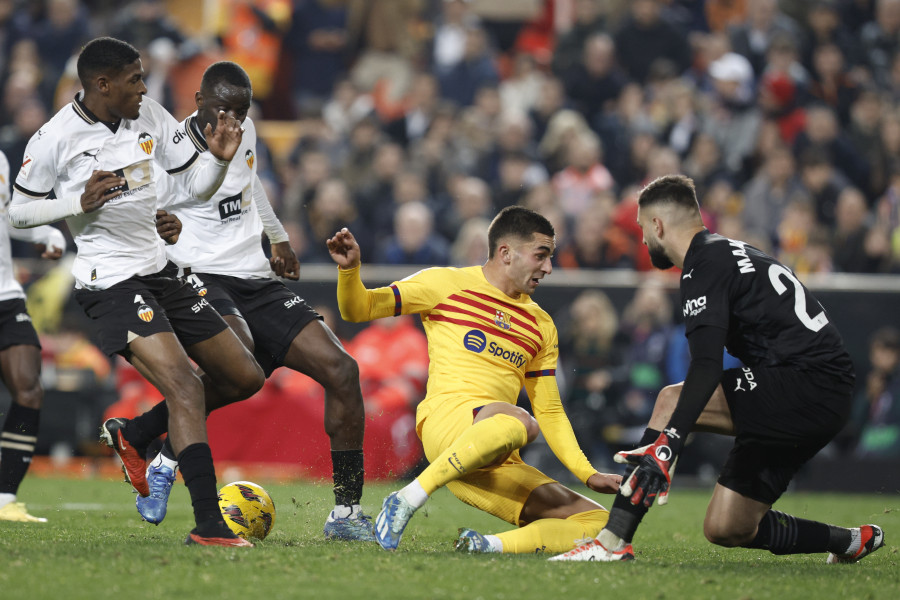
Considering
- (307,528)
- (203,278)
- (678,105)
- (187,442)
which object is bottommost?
(307,528)

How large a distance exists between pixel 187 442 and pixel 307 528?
1.43 meters

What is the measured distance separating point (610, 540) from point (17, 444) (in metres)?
4.13

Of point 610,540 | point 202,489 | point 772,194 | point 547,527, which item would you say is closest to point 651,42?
point 772,194

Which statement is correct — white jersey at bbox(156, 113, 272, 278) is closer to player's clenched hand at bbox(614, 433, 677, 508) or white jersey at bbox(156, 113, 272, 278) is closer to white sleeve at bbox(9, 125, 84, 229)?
white sleeve at bbox(9, 125, 84, 229)

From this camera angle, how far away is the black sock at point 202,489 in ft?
17.9

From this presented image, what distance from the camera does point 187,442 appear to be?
18.2 feet

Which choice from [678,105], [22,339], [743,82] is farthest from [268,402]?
[743,82]

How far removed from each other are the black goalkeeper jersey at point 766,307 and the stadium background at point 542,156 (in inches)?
220

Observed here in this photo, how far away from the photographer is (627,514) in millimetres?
5172

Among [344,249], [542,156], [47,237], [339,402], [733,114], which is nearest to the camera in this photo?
[344,249]

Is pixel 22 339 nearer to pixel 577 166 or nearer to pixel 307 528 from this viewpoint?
pixel 307 528

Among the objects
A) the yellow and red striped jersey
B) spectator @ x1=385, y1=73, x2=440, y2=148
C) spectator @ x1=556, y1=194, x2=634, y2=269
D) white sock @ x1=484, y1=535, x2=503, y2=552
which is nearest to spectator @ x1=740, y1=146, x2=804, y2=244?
spectator @ x1=556, y1=194, x2=634, y2=269

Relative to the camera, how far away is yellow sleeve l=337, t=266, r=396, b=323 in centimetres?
579

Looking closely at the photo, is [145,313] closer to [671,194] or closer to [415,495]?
[415,495]
